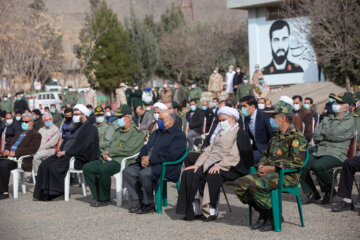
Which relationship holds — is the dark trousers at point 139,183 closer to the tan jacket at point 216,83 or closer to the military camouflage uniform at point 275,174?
the military camouflage uniform at point 275,174

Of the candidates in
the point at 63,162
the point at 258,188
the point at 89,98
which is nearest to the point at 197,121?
the point at 63,162

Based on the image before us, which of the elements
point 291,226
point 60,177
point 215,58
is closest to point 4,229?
point 60,177

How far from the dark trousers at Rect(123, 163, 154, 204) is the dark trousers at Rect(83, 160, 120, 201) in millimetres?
498

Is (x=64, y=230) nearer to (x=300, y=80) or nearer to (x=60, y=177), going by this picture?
(x=60, y=177)

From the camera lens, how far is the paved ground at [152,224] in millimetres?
6707

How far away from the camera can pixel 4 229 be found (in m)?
7.57

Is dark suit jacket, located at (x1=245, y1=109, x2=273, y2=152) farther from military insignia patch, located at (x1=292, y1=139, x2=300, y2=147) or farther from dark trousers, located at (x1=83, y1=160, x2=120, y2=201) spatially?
dark trousers, located at (x1=83, y1=160, x2=120, y2=201)

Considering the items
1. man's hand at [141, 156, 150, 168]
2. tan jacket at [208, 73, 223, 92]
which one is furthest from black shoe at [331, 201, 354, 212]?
tan jacket at [208, 73, 223, 92]

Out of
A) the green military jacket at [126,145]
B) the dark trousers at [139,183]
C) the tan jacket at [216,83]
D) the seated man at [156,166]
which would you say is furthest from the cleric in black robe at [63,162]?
the tan jacket at [216,83]

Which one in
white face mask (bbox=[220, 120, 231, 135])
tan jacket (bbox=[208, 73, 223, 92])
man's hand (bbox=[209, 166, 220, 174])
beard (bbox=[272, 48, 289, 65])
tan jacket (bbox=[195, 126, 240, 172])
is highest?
beard (bbox=[272, 48, 289, 65])

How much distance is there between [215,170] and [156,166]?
1.09 metres

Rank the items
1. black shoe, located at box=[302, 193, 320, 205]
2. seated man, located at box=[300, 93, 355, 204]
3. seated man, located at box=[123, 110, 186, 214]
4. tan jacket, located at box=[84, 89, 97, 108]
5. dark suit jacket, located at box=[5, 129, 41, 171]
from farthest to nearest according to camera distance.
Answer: tan jacket, located at box=[84, 89, 97, 108] → dark suit jacket, located at box=[5, 129, 41, 171] → black shoe, located at box=[302, 193, 320, 205] → seated man, located at box=[300, 93, 355, 204] → seated man, located at box=[123, 110, 186, 214]

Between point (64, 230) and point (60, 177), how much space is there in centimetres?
247

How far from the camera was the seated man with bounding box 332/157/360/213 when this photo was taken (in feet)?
25.3
